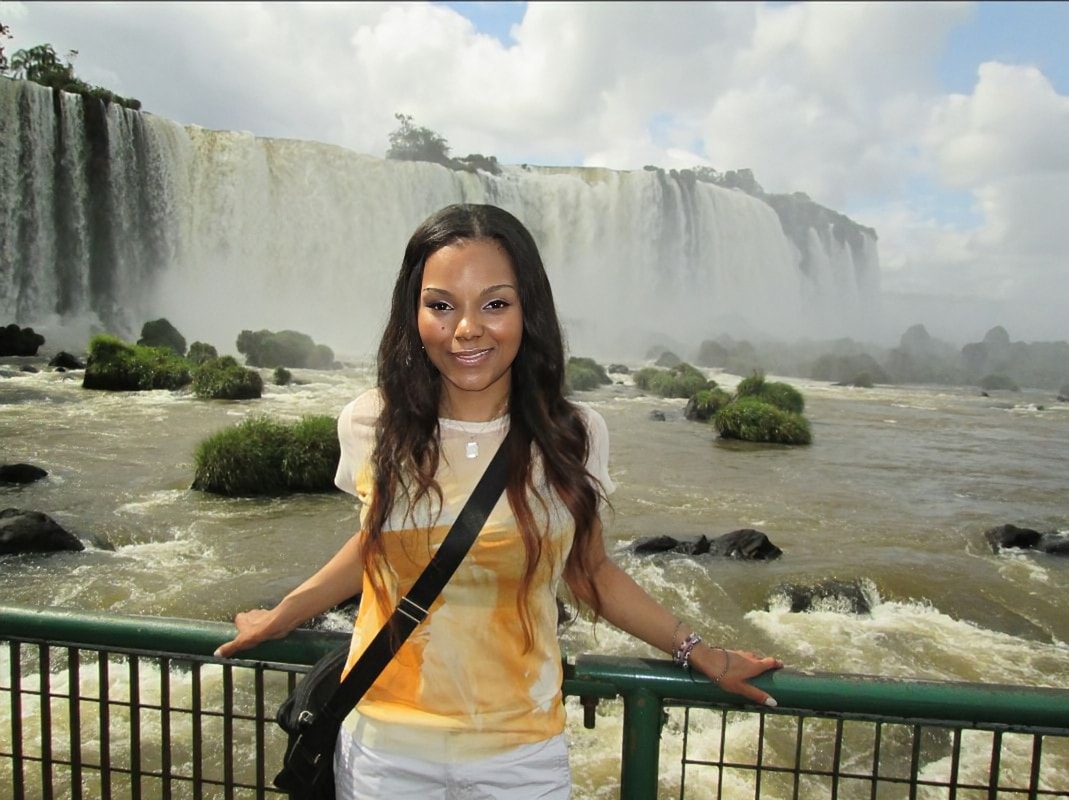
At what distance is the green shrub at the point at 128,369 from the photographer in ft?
57.1

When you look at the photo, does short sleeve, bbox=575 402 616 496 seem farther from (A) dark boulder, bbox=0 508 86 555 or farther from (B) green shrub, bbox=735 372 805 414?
(B) green shrub, bbox=735 372 805 414

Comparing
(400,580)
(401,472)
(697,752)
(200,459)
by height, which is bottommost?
(697,752)

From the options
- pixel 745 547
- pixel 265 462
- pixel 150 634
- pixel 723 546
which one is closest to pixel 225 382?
pixel 265 462

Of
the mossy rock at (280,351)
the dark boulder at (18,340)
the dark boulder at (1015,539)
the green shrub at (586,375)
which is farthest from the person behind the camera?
the mossy rock at (280,351)

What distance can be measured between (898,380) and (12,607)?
134 feet

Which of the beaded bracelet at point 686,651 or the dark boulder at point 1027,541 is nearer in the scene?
the beaded bracelet at point 686,651

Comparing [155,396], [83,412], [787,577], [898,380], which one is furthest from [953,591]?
[898,380]

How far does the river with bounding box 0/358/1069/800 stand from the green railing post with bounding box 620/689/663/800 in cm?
291

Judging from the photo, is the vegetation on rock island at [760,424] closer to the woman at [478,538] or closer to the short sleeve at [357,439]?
the woman at [478,538]

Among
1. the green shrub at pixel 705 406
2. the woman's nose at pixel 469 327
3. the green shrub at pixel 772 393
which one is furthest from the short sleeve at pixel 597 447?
the green shrub at pixel 705 406

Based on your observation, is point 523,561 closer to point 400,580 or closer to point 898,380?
point 400,580

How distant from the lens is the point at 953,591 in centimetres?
779

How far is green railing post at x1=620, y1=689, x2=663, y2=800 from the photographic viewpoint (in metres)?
1.62

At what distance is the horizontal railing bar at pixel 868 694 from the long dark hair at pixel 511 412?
0.50 feet
